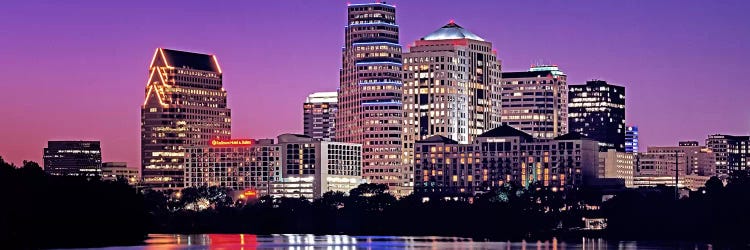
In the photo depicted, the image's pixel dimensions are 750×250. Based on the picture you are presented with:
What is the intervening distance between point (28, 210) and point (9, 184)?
389 centimetres

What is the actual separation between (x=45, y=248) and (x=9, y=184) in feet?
A: 26.8

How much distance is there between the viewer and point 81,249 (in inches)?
7785

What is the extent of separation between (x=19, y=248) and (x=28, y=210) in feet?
25.7

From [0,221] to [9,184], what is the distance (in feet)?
33.5

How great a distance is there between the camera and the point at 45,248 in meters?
196

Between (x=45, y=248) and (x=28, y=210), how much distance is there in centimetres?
476

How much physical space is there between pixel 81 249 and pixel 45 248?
428 cm

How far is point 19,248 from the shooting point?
187375 millimetres

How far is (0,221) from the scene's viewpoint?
610 feet

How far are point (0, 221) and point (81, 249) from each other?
14004mm

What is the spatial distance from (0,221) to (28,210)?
8.39 metres
